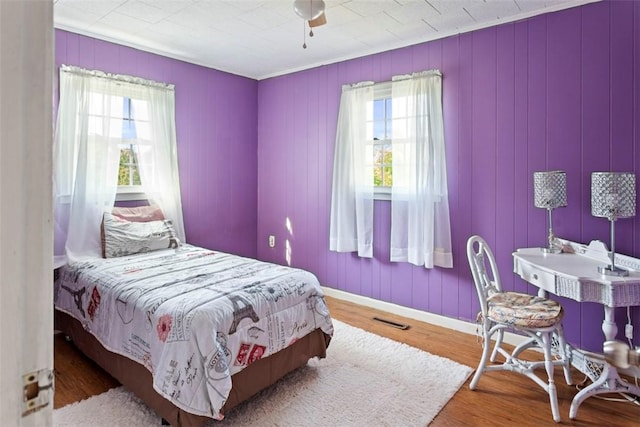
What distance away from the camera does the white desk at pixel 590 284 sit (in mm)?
2012

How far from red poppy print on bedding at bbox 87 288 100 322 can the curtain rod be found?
185 centimetres

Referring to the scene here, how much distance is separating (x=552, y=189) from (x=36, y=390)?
287 centimetres

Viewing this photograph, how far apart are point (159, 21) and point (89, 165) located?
1324mm

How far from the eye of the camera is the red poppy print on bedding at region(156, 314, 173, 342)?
190 centimetres

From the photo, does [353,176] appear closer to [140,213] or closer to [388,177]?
[388,177]

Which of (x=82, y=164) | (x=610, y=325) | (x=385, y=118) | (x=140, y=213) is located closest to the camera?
(x=610, y=325)

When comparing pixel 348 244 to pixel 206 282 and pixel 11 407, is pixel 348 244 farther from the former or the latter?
pixel 11 407

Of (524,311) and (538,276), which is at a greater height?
(538,276)

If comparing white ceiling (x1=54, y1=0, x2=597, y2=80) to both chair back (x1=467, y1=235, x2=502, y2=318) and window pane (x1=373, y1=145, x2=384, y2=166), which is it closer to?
window pane (x1=373, y1=145, x2=384, y2=166)

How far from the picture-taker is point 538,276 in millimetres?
2344

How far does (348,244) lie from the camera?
3863 mm

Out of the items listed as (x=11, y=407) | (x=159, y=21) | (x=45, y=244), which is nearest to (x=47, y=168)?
(x=45, y=244)

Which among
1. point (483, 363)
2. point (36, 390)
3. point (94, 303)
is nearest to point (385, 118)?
point (483, 363)

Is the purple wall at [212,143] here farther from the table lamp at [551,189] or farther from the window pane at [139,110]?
the table lamp at [551,189]
